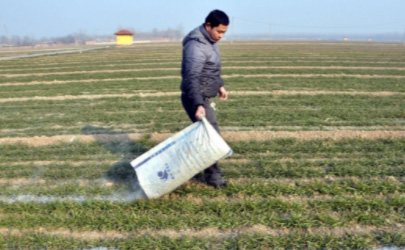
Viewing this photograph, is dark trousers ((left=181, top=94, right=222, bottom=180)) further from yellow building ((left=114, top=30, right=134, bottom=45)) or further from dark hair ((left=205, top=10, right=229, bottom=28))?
yellow building ((left=114, top=30, right=134, bottom=45))

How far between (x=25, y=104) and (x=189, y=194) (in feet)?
24.5

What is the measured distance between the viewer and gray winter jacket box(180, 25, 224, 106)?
315 cm

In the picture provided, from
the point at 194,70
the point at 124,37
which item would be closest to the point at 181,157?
the point at 194,70

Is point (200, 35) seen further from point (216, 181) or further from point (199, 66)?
point (216, 181)

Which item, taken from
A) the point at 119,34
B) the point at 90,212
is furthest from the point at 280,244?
the point at 119,34

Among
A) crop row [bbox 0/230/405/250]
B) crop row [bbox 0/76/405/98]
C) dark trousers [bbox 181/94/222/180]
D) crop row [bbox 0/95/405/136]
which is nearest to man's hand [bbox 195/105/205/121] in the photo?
dark trousers [bbox 181/94/222/180]

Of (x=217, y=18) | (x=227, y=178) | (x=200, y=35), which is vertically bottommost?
(x=227, y=178)

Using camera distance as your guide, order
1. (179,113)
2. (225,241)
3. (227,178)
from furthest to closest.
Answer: (179,113)
(227,178)
(225,241)

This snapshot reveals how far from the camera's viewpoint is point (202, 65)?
321 cm

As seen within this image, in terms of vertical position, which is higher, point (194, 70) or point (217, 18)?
point (217, 18)

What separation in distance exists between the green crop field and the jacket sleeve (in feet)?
4.01

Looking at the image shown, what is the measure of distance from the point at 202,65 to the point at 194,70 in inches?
5.0

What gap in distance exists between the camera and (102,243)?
2779mm

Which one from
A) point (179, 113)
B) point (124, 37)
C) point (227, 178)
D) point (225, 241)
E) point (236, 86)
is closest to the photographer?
point (225, 241)
